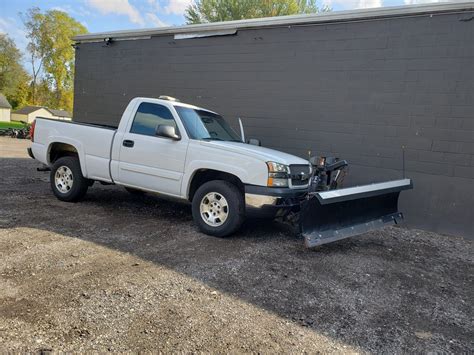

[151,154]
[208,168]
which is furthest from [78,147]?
[208,168]

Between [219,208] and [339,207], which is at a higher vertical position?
[339,207]

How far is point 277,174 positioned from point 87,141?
11.4 feet

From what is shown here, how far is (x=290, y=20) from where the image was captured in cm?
836

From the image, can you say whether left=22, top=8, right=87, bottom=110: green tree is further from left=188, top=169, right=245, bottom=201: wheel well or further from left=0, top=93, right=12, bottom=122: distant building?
left=188, top=169, right=245, bottom=201: wheel well

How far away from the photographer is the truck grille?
534cm

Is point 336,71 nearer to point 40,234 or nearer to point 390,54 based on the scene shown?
point 390,54

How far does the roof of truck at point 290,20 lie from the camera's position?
6.92 meters

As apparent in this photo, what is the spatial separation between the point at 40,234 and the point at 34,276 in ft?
4.58

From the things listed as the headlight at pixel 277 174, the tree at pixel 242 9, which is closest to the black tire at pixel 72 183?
the headlight at pixel 277 174

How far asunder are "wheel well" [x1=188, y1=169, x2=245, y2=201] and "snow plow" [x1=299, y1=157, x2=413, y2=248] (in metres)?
1.04

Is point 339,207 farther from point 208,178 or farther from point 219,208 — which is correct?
point 208,178

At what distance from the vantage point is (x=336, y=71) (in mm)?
7934

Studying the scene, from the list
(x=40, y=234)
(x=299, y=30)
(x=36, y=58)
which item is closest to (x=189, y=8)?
(x=299, y=30)

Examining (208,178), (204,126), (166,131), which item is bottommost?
(208,178)
